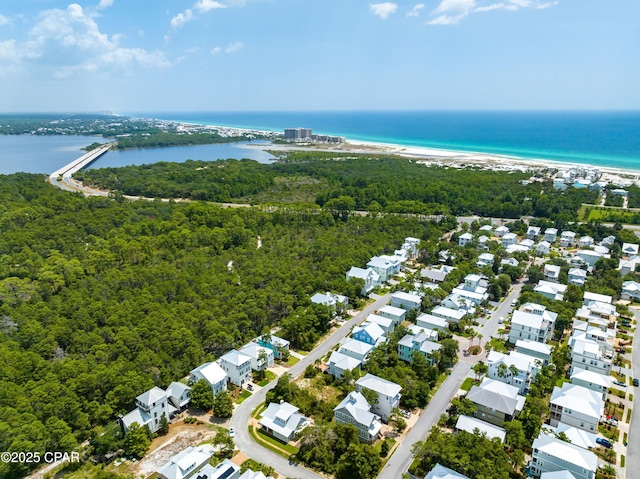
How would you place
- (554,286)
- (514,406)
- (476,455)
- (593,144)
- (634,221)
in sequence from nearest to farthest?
(476,455) < (514,406) < (554,286) < (634,221) < (593,144)

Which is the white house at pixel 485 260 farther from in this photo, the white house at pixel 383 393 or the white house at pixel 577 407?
the white house at pixel 383 393

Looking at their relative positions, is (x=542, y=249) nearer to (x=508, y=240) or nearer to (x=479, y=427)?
(x=508, y=240)

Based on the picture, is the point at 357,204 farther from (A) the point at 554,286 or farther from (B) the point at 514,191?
(A) the point at 554,286

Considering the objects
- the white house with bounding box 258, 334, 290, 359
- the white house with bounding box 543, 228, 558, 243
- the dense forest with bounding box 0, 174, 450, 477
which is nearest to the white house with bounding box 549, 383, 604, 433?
the dense forest with bounding box 0, 174, 450, 477

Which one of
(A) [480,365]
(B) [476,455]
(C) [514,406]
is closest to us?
(B) [476,455]

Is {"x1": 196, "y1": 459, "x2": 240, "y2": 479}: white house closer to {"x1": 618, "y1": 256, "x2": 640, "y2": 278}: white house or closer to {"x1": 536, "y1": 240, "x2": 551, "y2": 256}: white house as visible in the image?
{"x1": 618, "y1": 256, "x2": 640, "y2": 278}: white house

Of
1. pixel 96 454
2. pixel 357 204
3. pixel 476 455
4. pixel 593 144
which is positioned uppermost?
pixel 593 144

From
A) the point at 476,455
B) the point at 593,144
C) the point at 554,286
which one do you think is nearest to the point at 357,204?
the point at 554,286

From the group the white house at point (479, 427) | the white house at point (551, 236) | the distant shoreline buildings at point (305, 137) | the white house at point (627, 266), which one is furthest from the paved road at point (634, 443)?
the distant shoreline buildings at point (305, 137)

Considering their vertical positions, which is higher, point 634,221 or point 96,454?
point 634,221

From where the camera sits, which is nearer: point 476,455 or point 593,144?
point 476,455
